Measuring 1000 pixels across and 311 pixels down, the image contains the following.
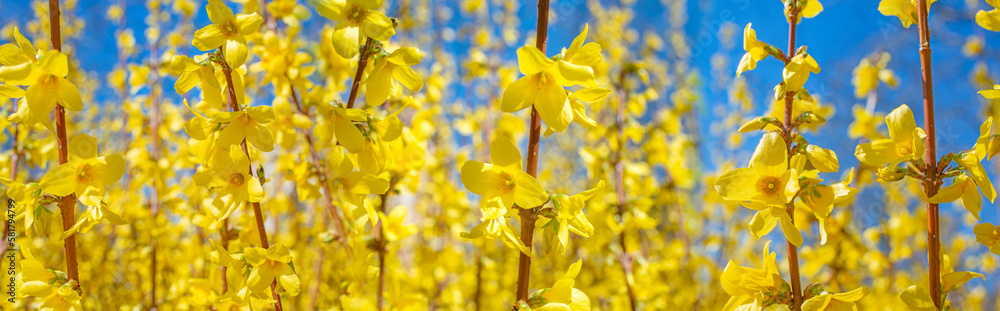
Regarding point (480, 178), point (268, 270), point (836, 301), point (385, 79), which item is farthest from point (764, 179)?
point (268, 270)

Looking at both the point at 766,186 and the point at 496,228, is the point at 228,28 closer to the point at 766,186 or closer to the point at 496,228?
the point at 496,228

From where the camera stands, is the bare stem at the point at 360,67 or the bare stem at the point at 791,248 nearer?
the bare stem at the point at 791,248

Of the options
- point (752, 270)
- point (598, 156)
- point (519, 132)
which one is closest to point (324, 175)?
point (752, 270)

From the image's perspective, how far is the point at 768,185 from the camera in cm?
94

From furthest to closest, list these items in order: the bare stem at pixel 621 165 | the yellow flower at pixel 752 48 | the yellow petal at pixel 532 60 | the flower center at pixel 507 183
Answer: the bare stem at pixel 621 165 < the yellow flower at pixel 752 48 < the flower center at pixel 507 183 < the yellow petal at pixel 532 60

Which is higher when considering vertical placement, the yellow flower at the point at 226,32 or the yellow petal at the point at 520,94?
the yellow flower at the point at 226,32

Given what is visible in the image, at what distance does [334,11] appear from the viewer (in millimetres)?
916

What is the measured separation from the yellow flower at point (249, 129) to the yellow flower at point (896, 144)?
3.58 ft

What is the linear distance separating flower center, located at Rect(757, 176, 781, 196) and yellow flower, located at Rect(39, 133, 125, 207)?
1199 mm

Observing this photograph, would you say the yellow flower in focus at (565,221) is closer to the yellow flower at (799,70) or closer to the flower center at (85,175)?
the yellow flower at (799,70)

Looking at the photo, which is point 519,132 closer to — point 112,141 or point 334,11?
point 334,11

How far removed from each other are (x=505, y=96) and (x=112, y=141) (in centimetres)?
608

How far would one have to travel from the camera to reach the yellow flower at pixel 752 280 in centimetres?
95

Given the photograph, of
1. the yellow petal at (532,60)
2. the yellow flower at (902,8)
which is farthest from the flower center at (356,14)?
the yellow flower at (902,8)
